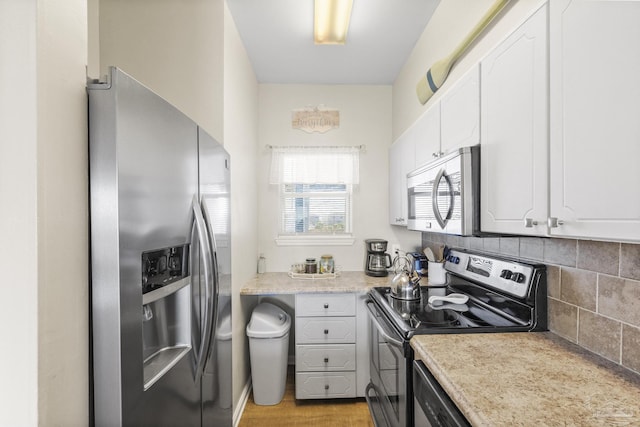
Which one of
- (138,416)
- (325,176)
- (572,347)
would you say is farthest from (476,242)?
(138,416)

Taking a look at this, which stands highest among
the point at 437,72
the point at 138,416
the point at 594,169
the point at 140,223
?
the point at 437,72

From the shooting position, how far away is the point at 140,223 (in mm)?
845

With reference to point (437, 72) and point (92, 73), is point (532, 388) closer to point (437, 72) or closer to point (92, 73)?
point (437, 72)

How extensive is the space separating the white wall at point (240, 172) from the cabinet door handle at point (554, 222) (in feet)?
5.48

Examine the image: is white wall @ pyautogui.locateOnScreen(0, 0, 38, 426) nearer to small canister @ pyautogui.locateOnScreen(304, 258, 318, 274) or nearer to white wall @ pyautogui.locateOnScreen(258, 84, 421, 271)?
small canister @ pyautogui.locateOnScreen(304, 258, 318, 274)

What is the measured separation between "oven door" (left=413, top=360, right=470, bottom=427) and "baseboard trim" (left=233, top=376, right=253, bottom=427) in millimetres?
1371

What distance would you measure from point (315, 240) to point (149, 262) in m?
2.30

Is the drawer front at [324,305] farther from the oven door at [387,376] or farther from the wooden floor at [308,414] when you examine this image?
the wooden floor at [308,414]

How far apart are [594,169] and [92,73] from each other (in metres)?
1.93

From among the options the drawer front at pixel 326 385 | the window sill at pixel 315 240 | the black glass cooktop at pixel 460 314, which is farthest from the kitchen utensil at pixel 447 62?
the drawer front at pixel 326 385

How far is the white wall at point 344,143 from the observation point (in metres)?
3.16

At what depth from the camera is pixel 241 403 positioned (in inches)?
91.8

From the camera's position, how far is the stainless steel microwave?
1.33m

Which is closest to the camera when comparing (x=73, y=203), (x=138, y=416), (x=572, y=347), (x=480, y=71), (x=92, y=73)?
(x=73, y=203)
